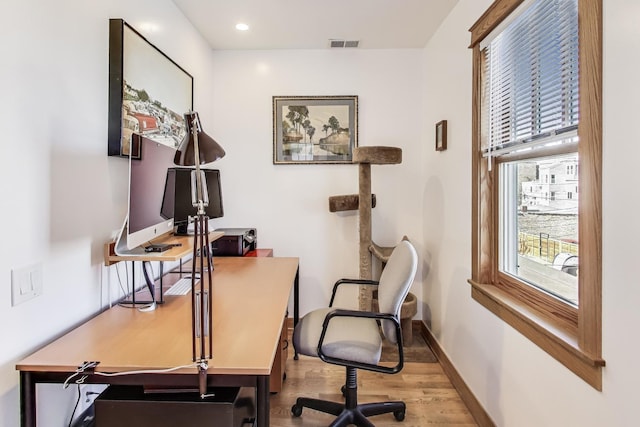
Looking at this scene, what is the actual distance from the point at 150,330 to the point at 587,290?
61.3 inches

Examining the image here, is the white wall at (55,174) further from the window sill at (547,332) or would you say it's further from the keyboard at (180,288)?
the window sill at (547,332)

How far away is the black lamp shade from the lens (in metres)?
1.29

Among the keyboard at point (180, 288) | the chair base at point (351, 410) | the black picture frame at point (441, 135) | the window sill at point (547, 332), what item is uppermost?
the black picture frame at point (441, 135)

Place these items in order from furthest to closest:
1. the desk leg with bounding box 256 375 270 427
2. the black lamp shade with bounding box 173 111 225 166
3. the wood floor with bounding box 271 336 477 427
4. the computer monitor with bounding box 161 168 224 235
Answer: the wood floor with bounding box 271 336 477 427, the computer monitor with bounding box 161 168 224 235, the black lamp shade with bounding box 173 111 225 166, the desk leg with bounding box 256 375 270 427

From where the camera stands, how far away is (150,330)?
139 centimetres

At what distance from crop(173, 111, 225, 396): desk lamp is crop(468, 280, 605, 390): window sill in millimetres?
1213

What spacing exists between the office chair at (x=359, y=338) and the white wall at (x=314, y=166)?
45.5 inches

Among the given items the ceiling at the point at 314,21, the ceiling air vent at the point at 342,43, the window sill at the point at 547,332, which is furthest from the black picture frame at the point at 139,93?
the window sill at the point at 547,332

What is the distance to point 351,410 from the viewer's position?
6.34ft

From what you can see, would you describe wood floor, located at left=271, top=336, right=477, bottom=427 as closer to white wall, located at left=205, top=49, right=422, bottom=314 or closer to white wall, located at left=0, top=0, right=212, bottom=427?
white wall, located at left=205, top=49, right=422, bottom=314

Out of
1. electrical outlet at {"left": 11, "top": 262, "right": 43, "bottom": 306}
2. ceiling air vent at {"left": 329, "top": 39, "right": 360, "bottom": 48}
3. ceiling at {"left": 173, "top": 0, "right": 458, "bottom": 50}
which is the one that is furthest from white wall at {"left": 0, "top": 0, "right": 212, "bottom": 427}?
ceiling air vent at {"left": 329, "top": 39, "right": 360, "bottom": 48}

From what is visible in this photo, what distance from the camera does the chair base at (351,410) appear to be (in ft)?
6.23

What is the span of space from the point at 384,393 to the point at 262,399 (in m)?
1.41

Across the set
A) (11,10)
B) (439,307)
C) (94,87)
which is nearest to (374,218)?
(439,307)
